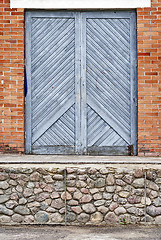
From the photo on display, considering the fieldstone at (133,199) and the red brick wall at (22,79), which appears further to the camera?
the red brick wall at (22,79)

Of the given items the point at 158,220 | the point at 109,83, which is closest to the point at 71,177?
the point at 158,220

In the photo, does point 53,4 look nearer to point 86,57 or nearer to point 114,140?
point 86,57

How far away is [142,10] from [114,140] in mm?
2360

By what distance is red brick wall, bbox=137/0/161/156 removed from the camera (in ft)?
22.2

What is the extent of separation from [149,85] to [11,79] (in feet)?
7.99

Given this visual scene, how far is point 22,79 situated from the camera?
22.5 ft

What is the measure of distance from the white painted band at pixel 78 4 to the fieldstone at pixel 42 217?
3.61m

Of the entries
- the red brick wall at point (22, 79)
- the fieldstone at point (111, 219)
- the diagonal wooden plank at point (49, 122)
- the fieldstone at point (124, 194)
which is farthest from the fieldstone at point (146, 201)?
the diagonal wooden plank at point (49, 122)

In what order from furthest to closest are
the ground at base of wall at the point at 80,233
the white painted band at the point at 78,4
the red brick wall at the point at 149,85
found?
the white painted band at the point at 78,4
the red brick wall at the point at 149,85
the ground at base of wall at the point at 80,233

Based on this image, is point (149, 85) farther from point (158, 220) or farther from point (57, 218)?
point (57, 218)

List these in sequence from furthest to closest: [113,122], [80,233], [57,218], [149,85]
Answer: [113,122] → [149,85] → [57,218] → [80,233]

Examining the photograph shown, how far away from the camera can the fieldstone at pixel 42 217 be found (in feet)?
18.2

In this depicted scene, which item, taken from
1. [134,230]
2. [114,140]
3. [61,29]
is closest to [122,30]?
[61,29]

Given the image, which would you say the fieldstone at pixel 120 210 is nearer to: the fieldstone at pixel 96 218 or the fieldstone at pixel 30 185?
the fieldstone at pixel 96 218
